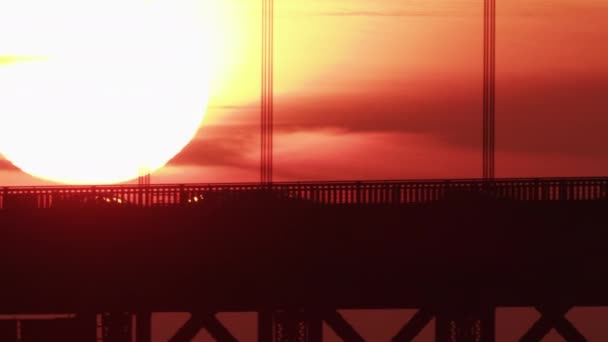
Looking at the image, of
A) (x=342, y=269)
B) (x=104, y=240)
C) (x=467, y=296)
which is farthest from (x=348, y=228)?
(x=104, y=240)

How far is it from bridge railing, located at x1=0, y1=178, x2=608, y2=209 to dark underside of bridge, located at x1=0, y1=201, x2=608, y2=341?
627 millimetres

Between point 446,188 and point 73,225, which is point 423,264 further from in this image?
point 73,225

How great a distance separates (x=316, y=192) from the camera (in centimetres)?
2794

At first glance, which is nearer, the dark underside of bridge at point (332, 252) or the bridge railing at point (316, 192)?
the dark underside of bridge at point (332, 252)

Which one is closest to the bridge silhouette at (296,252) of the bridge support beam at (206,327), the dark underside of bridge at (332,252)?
the dark underside of bridge at (332,252)

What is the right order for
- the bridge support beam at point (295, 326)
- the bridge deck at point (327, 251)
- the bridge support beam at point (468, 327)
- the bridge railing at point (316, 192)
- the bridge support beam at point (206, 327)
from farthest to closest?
1. the bridge support beam at point (468, 327)
2. the bridge support beam at point (295, 326)
3. the bridge support beam at point (206, 327)
4. the bridge railing at point (316, 192)
5. the bridge deck at point (327, 251)

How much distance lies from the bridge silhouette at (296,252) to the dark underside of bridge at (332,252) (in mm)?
17

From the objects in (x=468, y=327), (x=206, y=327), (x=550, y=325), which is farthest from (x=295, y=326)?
(x=550, y=325)

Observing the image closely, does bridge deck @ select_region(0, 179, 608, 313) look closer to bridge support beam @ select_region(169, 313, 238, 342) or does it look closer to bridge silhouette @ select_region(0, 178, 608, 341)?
bridge silhouette @ select_region(0, 178, 608, 341)

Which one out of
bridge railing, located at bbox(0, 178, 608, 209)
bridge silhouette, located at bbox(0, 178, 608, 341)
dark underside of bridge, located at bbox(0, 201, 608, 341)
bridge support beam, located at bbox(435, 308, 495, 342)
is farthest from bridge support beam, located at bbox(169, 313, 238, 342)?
bridge support beam, located at bbox(435, 308, 495, 342)

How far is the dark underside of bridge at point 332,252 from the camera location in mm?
26484

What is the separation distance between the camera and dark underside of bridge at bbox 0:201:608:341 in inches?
1043

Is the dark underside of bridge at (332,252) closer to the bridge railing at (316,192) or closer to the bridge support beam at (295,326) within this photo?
the bridge railing at (316,192)

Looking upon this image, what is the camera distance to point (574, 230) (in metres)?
27.1
